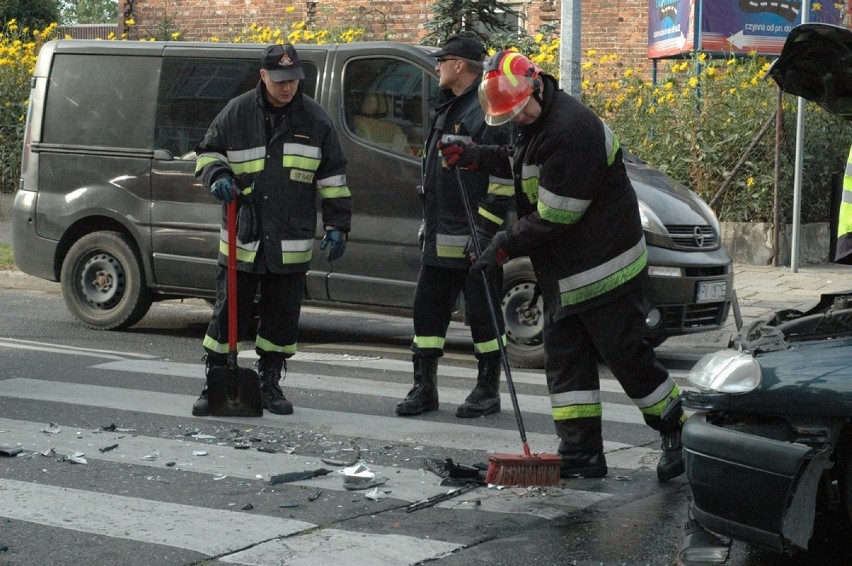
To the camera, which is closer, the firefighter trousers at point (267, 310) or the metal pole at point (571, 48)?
the firefighter trousers at point (267, 310)

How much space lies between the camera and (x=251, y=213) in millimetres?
6855

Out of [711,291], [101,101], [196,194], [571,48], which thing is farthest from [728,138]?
[101,101]

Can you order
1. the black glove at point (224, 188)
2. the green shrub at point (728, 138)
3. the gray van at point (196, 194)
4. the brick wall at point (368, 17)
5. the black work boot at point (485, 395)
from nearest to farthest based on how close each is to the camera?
the black glove at point (224, 188), the black work boot at point (485, 395), the gray van at point (196, 194), the green shrub at point (728, 138), the brick wall at point (368, 17)

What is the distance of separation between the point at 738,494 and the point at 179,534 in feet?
6.53

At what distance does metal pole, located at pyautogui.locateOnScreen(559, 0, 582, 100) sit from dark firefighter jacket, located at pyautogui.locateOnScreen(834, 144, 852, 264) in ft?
20.0

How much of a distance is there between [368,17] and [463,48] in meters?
15.6

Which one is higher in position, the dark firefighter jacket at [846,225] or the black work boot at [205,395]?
the dark firefighter jacket at [846,225]

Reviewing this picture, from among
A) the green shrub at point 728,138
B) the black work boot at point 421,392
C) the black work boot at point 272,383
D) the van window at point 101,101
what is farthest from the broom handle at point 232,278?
the green shrub at point 728,138

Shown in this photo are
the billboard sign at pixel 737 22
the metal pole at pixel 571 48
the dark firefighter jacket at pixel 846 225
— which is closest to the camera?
the dark firefighter jacket at pixel 846 225

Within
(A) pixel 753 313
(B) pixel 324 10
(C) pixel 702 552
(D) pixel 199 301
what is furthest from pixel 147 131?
(B) pixel 324 10

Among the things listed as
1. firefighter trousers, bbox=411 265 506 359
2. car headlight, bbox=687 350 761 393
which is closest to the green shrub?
firefighter trousers, bbox=411 265 506 359

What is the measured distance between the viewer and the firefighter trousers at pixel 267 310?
6965 mm

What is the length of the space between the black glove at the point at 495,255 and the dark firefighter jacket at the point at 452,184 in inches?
38.8

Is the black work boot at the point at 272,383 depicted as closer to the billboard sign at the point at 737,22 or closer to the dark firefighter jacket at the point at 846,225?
the dark firefighter jacket at the point at 846,225
